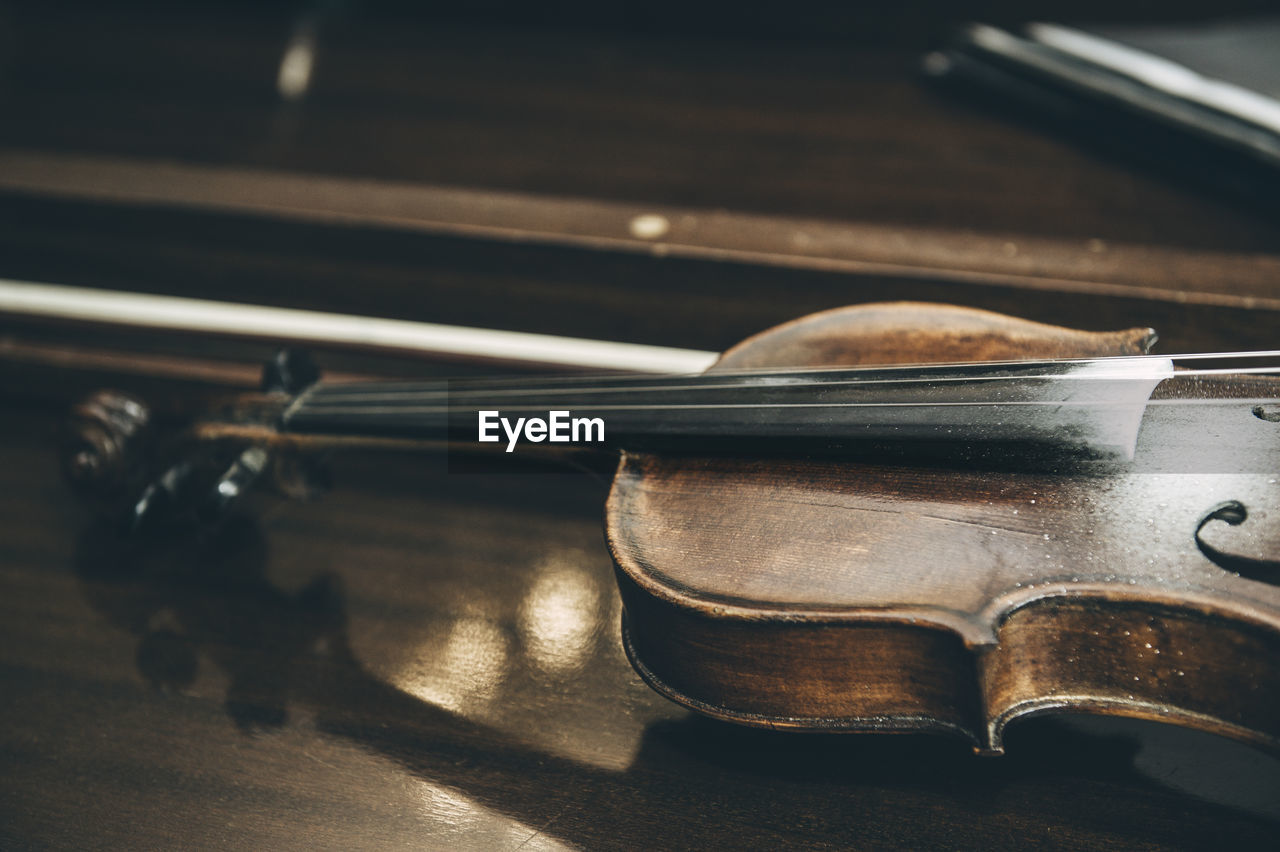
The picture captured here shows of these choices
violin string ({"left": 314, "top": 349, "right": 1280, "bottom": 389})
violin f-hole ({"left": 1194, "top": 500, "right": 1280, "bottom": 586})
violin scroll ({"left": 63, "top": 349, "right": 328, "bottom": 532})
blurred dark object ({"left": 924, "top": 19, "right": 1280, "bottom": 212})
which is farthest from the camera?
blurred dark object ({"left": 924, "top": 19, "right": 1280, "bottom": 212})

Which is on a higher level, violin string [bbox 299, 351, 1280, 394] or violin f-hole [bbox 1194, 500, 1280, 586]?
violin string [bbox 299, 351, 1280, 394]

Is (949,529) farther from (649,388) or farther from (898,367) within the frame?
(649,388)

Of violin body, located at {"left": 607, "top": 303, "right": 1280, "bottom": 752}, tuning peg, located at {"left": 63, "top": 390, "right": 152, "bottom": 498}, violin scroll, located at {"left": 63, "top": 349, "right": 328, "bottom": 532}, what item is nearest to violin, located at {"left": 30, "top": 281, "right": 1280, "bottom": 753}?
violin body, located at {"left": 607, "top": 303, "right": 1280, "bottom": 752}

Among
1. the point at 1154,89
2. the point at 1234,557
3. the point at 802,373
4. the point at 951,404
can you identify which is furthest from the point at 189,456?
the point at 1154,89

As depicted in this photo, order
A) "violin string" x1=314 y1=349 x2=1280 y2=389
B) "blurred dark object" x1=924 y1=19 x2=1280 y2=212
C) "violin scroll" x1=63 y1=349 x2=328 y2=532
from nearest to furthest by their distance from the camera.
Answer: "violin string" x1=314 y1=349 x2=1280 y2=389
"violin scroll" x1=63 y1=349 x2=328 y2=532
"blurred dark object" x1=924 y1=19 x2=1280 y2=212

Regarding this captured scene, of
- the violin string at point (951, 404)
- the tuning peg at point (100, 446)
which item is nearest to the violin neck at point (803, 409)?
the violin string at point (951, 404)

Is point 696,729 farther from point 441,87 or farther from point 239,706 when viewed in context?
point 441,87

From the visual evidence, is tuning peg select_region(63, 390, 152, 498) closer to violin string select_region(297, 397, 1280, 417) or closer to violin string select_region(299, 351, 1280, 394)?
violin string select_region(299, 351, 1280, 394)
